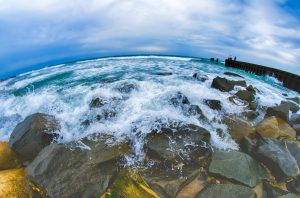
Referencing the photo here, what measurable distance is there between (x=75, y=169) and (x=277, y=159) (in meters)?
4.27

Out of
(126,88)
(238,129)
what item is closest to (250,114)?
(238,129)

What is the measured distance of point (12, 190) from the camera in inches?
187

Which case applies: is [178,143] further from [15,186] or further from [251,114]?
[251,114]

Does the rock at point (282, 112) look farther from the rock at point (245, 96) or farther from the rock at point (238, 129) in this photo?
the rock at point (238, 129)

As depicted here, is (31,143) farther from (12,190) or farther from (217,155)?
(217,155)

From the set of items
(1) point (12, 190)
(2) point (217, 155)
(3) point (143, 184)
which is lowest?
(1) point (12, 190)

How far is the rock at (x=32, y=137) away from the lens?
19.1ft

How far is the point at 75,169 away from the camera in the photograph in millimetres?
4910

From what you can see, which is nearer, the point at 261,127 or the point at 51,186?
the point at 51,186

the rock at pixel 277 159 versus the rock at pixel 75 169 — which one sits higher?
the rock at pixel 277 159

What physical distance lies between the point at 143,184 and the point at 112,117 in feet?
10.6

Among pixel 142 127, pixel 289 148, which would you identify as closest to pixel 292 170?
pixel 289 148

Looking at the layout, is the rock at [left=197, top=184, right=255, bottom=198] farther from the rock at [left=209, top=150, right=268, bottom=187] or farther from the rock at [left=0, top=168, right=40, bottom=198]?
the rock at [left=0, top=168, right=40, bottom=198]

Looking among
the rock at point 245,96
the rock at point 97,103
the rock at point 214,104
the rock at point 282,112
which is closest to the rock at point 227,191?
the rock at point 214,104
